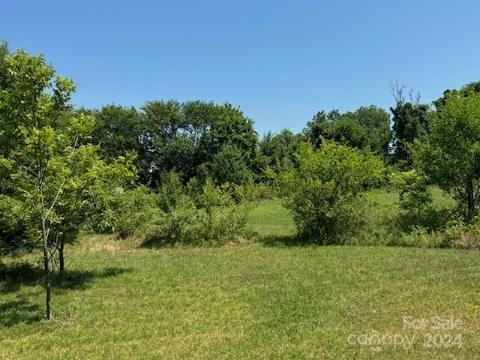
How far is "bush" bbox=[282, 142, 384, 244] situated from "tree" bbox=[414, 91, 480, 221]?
237 cm

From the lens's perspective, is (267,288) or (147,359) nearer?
(147,359)

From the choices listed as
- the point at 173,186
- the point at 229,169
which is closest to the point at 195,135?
the point at 229,169

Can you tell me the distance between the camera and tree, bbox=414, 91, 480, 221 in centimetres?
1789

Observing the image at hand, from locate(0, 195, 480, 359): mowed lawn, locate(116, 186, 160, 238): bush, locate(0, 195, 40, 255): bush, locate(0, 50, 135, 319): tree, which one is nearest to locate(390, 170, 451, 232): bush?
locate(0, 195, 480, 359): mowed lawn

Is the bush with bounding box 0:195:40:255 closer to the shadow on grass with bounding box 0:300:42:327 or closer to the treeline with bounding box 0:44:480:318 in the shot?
the treeline with bounding box 0:44:480:318

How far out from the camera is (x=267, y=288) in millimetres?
10547

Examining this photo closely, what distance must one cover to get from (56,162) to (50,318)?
3.05 m

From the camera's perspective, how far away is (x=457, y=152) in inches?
714

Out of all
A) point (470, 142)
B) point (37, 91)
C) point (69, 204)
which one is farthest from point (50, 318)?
point (470, 142)

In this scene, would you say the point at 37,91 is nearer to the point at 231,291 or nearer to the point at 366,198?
the point at 231,291

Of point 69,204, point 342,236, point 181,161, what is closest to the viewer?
point 69,204

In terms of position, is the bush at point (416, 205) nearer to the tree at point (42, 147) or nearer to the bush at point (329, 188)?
the bush at point (329, 188)

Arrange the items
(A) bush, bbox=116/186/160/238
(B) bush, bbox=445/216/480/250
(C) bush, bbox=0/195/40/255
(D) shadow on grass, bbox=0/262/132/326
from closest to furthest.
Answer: (D) shadow on grass, bbox=0/262/132/326, (C) bush, bbox=0/195/40/255, (A) bush, bbox=116/186/160/238, (B) bush, bbox=445/216/480/250

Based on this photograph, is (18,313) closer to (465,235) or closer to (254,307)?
(254,307)
